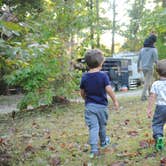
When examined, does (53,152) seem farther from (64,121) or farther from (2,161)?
(64,121)

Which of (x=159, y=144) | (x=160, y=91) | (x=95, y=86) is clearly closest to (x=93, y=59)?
(x=95, y=86)

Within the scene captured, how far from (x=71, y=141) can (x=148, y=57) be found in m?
5.08

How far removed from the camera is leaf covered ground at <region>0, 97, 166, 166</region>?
4.79 meters

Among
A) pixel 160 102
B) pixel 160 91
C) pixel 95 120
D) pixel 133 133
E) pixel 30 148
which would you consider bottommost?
pixel 30 148

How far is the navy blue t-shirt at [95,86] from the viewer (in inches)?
196

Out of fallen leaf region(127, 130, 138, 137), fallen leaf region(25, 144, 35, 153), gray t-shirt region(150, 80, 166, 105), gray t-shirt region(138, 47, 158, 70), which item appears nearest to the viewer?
gray t-shirt region(150, 80, 166, 105)

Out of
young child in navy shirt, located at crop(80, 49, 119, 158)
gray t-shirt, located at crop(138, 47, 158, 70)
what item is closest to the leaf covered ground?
young child in navy shirt, located at crop(80, 49, 119, 158)

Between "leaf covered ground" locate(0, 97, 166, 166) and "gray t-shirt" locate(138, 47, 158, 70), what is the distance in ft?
5.67

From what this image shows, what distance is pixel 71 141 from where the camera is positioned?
5980 millimetres

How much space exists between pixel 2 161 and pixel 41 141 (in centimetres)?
145

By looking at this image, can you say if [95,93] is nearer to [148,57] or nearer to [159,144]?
[159,144]

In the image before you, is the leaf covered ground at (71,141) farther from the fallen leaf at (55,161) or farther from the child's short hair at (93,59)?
the child's short hair at (93,59)

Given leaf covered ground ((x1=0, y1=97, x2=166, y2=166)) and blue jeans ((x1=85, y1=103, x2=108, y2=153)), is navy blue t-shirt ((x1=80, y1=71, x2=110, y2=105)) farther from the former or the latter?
leaf covered ground ((x1=0, y1=97, x2=166, y2=166))

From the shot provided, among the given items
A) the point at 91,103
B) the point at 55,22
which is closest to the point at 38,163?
the point at 91,103
